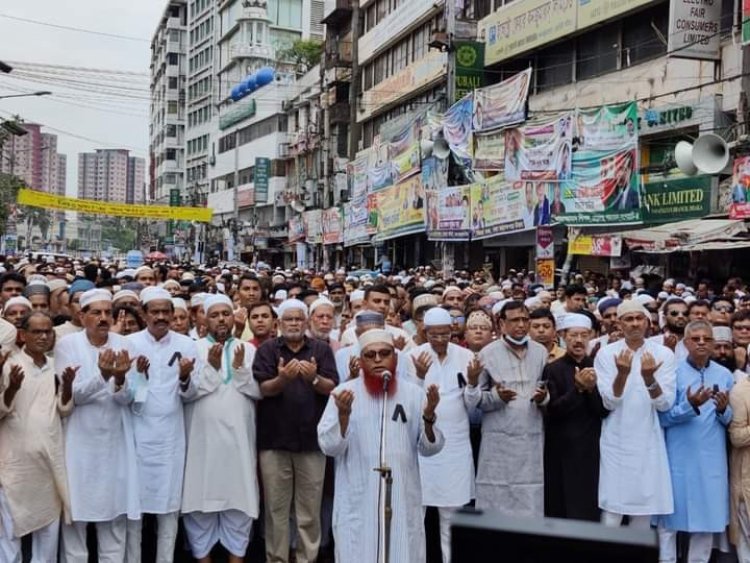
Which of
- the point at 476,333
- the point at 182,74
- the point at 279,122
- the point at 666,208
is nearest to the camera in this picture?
the point at 476,333

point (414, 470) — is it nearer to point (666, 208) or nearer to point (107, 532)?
point (107, 532)

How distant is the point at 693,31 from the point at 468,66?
9.55m

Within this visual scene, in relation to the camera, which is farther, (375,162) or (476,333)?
(375,162)

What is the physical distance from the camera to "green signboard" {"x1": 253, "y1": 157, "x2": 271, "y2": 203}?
56219 mm

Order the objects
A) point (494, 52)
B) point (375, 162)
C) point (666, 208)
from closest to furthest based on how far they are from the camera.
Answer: point (666, 208) → point (494, 52) → point (375, 162)

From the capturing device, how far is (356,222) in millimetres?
32969

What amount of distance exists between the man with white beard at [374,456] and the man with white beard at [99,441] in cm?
147

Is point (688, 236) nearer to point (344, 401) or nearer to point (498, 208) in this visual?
point (498, 208)

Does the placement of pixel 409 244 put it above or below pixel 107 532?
above

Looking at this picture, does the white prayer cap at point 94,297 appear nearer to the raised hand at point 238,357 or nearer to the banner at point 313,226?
the raised hand at point 238,357

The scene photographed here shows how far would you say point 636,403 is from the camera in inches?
223

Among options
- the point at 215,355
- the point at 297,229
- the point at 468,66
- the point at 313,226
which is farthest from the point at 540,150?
the point at 297,229

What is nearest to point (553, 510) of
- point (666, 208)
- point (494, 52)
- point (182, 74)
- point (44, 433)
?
point (44, 433)

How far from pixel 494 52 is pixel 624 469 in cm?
2133
